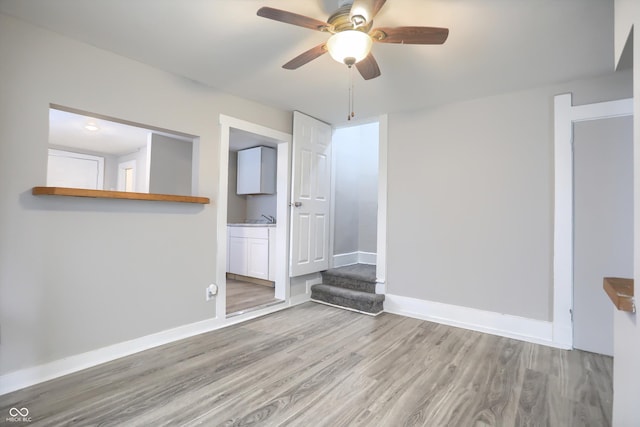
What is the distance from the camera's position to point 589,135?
2.58 meters

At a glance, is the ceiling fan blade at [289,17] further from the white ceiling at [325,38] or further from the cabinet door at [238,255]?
the cabinet door at [238,255]

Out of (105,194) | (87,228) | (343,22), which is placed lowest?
(87,228)

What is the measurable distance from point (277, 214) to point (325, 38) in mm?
2067

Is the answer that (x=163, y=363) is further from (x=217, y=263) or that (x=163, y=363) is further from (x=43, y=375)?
(x=217, y=263)

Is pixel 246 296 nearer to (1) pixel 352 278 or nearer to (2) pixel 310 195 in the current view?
(1) pixel 352 278

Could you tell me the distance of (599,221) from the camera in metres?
2.52

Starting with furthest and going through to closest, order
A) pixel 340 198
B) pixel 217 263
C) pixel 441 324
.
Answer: pixel 340 198
pixel 441 324
pixel 217 263

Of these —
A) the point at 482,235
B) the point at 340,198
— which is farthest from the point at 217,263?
the point at 482,235

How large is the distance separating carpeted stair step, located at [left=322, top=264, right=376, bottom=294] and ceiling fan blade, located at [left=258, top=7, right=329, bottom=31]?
2.84 m

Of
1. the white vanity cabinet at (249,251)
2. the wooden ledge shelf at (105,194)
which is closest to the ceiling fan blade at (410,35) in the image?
the wooden ledge shelf at (105,194)

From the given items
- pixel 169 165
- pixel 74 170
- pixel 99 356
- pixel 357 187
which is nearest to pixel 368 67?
pixel 99 356

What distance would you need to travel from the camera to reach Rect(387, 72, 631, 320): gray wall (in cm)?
278

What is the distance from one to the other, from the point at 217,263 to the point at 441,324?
7.79 feet

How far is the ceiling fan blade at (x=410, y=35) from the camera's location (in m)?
1.61
